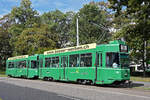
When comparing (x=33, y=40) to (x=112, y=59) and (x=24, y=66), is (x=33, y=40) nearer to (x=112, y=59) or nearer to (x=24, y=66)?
(x=24, y=66)

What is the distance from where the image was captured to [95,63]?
1636 centimetres

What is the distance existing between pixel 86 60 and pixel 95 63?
1.21m

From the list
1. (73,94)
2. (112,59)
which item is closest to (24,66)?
(112,59)

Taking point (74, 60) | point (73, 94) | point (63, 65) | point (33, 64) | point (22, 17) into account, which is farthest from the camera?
point (22, 17)

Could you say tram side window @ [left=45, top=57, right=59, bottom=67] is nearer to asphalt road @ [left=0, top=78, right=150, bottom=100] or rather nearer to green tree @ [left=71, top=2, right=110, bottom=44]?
asphalt road @ [left=0, top=78, right=150, bottom=100]

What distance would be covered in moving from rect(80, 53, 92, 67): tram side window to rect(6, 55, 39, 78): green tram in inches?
358

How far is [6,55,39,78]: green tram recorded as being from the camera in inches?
1016

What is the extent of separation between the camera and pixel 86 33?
4750 cm

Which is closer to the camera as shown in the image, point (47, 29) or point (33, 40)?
point (33, 40)

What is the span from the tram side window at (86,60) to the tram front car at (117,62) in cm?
169

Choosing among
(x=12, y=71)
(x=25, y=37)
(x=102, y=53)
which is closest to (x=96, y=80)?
(x=102, y=53)

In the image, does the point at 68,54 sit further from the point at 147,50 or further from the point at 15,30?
the point at 15,30

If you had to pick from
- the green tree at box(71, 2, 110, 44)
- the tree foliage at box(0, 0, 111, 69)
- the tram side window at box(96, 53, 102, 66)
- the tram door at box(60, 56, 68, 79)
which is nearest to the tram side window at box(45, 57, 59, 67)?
the tram door at box(60, 56, 68, 79)

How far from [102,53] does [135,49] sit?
Answer: 48.8ft
